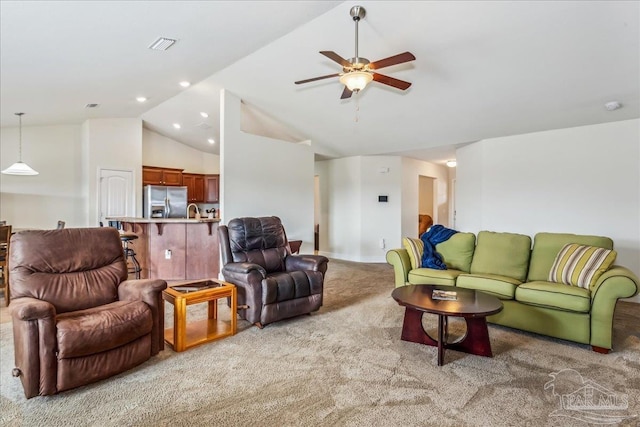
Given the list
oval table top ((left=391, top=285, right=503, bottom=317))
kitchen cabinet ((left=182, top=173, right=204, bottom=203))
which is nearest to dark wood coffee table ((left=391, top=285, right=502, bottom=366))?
oval table top ((left=391, top=285, right=503, bottom=317))

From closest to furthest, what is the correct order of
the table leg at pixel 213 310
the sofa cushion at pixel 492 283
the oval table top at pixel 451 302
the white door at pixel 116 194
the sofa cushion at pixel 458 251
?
the oval table top at pixel 451 302
the sofa cushion at pixel 492 283
the table leg at pixel 213 310
the sofa cushion at pixel 458 251
the white door at pixel 116 194

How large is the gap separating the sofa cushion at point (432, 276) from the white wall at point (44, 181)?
22.0 feet

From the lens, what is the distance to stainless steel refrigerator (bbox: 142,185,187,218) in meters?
7.46

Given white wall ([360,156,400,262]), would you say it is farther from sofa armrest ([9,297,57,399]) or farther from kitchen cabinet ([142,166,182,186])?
sofa armrest ([9,297,57,399])

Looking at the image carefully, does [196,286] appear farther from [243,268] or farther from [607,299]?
[607,299]

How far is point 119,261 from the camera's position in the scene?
2.92 metres

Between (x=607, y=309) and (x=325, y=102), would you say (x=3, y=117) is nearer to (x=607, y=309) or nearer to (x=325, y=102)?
(x=325, y=102)

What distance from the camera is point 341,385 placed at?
2.30 meters

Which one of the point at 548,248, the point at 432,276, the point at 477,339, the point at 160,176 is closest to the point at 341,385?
the point at 477,339

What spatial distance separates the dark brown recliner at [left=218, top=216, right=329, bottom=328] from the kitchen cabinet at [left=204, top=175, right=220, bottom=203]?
16.9ft

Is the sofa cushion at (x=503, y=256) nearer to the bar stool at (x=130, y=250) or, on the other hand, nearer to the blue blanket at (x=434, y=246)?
the blue blanket at (x=434, y=246)

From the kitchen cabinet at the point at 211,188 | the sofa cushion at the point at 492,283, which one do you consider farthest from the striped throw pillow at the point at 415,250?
the kitchen cabinet at the point at 211,188

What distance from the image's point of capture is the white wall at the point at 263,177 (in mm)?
5339

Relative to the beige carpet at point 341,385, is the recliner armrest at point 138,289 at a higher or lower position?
higher
